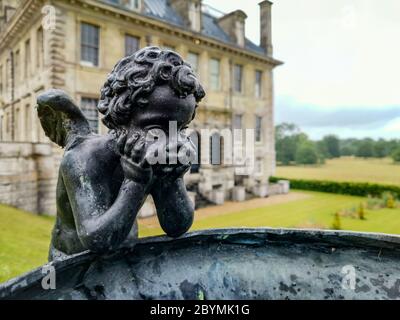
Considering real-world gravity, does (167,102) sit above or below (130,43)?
below

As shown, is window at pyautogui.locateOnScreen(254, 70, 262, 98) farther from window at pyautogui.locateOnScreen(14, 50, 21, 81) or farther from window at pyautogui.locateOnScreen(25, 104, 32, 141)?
window at pyautogui.locateOnScreen(14, 50, 21, 81)

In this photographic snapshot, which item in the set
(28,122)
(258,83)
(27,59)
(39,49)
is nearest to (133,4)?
(39,49)

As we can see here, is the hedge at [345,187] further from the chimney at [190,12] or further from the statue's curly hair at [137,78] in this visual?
the statue's curly hair at [137,78]

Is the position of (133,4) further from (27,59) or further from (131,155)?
(131,155)

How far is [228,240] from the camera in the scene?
6.64 ft

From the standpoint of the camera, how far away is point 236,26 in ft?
78.4

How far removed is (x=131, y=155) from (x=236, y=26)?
24493 mm

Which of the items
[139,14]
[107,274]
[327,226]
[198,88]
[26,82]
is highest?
[139,14]

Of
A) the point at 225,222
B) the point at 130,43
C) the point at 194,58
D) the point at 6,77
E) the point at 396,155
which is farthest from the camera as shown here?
the point at 396,155

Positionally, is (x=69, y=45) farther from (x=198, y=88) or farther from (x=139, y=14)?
(x=198, y=88)

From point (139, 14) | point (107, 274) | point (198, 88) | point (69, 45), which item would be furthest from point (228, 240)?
point (139, 14)

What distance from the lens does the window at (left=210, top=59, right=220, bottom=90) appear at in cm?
2231

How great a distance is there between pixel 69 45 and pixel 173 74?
1533 cm

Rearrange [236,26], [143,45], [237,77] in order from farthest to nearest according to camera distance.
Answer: [237,77], [236,26], [143,45]
